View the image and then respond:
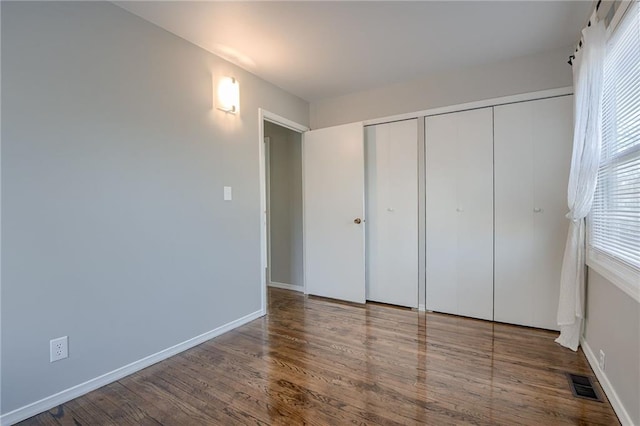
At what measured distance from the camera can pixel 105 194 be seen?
6.25 feet

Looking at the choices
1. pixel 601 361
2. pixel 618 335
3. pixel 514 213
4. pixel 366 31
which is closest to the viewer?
pixel 618 335

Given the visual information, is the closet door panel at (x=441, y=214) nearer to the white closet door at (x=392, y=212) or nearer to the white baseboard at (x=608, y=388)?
the white closet door at (x=392, y=212)

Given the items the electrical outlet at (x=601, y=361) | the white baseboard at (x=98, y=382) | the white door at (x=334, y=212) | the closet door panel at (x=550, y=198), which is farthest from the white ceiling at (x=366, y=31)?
the white baseboard at (x=98, y=382)

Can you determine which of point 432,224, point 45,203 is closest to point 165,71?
point 45,203

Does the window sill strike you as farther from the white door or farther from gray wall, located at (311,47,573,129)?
the white door

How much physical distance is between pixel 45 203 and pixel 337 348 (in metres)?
2.04

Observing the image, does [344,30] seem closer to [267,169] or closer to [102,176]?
[102,176]

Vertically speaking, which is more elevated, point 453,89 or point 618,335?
point 453,89

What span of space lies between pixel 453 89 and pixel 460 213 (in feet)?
3.94

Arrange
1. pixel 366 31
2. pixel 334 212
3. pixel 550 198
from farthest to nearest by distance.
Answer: pixel 334 212, pixel 550 198, pixel 366 31

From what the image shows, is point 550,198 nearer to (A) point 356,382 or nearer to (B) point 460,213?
(B) point 460,213

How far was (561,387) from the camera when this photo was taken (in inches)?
71.3

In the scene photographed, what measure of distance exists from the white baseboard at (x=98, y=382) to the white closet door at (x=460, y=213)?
6.98 ft

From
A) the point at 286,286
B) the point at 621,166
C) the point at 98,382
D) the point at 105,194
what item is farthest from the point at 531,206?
the point at 98,382
